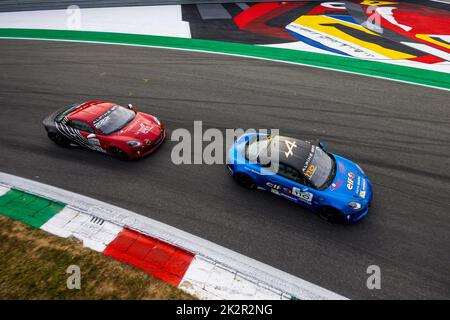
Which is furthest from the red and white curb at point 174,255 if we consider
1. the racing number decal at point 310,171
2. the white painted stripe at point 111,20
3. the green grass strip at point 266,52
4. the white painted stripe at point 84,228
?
the white painted stripe at point 111,20

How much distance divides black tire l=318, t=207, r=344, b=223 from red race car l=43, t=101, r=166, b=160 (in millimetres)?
4902

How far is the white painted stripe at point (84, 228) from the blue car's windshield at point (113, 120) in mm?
2436

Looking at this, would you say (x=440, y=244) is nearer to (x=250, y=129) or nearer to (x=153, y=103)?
(x=250, y=129)

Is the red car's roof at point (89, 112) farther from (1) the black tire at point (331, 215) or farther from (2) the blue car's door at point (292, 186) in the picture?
(1) the black tire at point (331, 215)

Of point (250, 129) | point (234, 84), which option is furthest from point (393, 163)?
point (234, 84)

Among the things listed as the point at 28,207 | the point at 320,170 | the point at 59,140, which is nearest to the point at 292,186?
the point at 320,170

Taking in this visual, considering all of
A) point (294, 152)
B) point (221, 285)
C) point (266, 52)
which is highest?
point (266, 52)

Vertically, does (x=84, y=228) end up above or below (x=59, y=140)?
below

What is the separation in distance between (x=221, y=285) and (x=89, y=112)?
609 cm

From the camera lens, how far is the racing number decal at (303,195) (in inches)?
264

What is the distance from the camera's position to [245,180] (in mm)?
7605

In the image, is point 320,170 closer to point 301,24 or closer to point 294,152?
point 294,152

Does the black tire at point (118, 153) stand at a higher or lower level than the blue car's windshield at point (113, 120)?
lower

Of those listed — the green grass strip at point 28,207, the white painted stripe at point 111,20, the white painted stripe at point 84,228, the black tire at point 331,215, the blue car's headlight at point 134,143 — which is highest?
the white painted stripe at point 111,20
